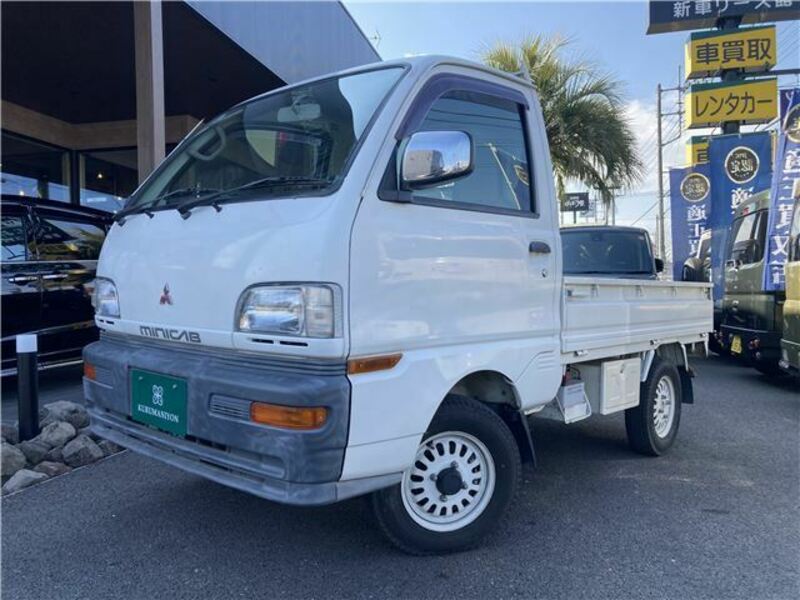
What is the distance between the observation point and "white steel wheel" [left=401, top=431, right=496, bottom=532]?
2908 mm

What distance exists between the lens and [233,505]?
140 inches

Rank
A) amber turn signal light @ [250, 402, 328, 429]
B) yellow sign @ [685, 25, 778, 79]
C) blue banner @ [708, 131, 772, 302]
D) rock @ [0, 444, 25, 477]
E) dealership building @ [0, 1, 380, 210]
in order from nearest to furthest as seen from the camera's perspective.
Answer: amber turn signal light @ [250, 402, 328, 429], rock @ [0, 444, 25, 477], dealership building @ [0, 1, 380, 210], blue banner @ [708, 131, 772, 302], yellow sign @ [685, 25, 778, 79]

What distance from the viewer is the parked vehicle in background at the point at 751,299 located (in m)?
8.14

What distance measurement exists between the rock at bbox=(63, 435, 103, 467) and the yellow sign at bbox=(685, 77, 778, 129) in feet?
49.1

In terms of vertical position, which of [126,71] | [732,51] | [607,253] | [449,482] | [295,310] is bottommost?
[449,482]

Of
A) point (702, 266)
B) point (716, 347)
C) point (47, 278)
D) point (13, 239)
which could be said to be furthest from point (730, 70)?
point (13, 239)

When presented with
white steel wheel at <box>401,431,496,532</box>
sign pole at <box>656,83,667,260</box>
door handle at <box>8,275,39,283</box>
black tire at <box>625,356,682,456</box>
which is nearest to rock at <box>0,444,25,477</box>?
door handle at <box>8,275,39,283</box>

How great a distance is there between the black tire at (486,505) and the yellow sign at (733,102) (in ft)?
47.1

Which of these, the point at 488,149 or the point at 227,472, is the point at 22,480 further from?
the point at 488,149

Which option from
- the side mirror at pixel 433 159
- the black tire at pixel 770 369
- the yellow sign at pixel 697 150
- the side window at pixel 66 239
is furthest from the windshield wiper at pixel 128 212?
the yellow sign at pixel 697 150

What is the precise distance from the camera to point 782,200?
8016 millimetres

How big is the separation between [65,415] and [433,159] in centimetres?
375

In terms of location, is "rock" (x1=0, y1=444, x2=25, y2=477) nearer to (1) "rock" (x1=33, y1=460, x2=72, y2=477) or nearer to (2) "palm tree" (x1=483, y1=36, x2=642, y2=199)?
(1) "rock" (x1=33, y1=460, x2=72, y2=477)

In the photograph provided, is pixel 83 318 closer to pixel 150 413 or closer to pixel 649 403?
pixel 150 413
